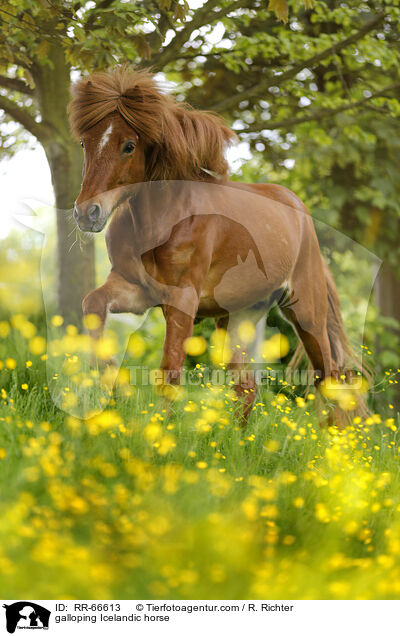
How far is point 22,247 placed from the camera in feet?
13.9

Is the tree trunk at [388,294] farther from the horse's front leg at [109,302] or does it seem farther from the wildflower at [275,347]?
the horse's front leg at [109,302]

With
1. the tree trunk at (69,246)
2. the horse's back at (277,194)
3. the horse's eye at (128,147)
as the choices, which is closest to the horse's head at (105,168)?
the horse's eye at (128,147)

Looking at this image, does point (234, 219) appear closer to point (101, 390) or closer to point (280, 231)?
point (280, 231)

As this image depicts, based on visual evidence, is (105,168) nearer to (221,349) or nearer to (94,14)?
(221,349)

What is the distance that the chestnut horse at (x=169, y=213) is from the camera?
267 centimetres

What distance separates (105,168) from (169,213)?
486 millimetres

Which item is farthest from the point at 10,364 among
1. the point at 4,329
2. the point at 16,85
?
the point at 16,85

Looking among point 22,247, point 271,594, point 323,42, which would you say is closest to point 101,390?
point 271,594

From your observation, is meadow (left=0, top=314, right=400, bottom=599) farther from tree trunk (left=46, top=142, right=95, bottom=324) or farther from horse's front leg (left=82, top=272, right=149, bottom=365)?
tree trunk (left=46, top=142, right=95, bottom=324)

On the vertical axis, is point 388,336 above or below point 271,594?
below

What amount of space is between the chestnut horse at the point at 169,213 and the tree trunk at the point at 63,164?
0.64 meters

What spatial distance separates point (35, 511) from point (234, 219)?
1.94 metres

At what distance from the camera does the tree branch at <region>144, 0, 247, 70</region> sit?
172 inches

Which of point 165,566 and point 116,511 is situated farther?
point 116,511
